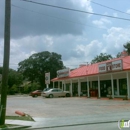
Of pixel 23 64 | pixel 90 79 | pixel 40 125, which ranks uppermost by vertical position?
pixel 23 64

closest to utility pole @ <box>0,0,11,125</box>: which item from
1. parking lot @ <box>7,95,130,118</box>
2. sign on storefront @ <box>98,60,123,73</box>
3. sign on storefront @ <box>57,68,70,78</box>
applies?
parking lot @ <box>7,95,130,118</box>

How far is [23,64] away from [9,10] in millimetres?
69693

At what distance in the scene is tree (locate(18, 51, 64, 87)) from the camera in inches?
3162

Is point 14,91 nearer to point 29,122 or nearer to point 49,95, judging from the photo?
point 49,95

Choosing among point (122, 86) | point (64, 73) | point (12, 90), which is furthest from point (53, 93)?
point (12, 90)

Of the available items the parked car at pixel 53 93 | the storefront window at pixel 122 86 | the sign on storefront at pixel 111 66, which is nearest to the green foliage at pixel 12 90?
the parked car at pixel 53 93

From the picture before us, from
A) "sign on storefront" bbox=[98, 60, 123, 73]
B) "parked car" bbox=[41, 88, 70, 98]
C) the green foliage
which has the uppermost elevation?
"sign on storefront" bbox=[98, 60, 123, 73]

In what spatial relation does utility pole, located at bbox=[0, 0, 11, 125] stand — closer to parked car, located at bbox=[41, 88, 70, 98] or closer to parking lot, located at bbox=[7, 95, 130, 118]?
parking lot, located at bbox=[7, 95, 130, 118]

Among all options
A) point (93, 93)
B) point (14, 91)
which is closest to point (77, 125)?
point (93, 93)

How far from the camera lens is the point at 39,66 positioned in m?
81.4

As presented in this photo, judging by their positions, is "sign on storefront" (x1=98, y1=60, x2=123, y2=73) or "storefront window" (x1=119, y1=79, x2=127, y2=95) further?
"storefront window" (x1=119, y1=79, x2=127, y2=95)

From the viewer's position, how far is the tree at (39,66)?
80.3 m

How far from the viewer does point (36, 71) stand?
8038cm

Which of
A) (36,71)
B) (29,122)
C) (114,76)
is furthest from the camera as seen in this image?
(36,71)
